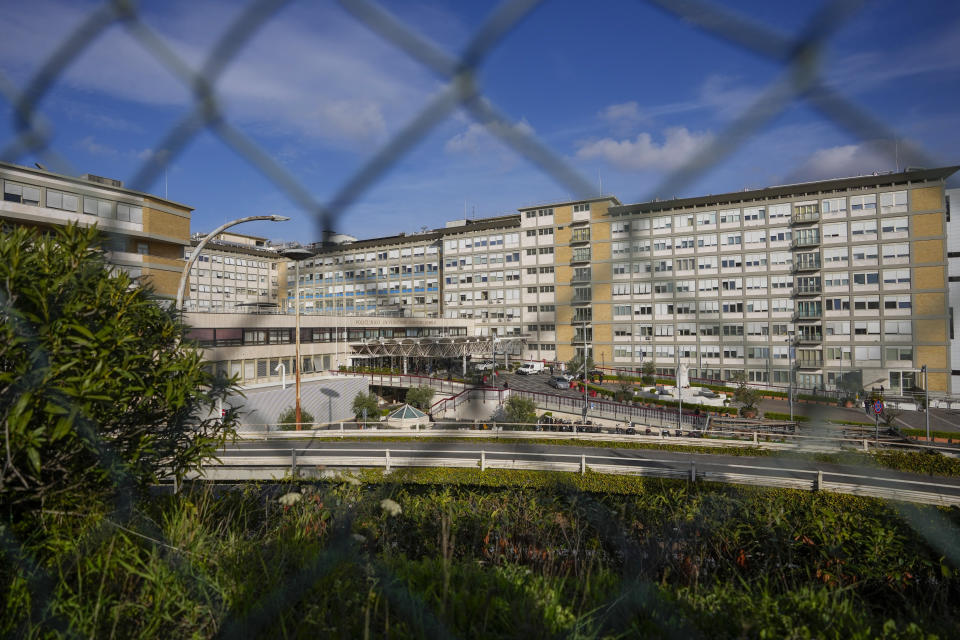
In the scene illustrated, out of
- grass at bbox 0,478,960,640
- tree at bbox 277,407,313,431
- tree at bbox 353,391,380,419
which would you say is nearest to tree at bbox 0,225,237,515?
grass at bbox 0,478,960,640

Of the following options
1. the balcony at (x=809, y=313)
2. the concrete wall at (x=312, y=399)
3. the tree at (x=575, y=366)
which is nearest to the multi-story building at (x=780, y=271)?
the balcony at (x=809, y=313)

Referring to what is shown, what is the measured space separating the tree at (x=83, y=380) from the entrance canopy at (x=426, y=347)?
763 inches

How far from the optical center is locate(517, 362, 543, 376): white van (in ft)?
103

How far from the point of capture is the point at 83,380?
1819mm

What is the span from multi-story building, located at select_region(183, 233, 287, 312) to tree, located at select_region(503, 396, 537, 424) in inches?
322

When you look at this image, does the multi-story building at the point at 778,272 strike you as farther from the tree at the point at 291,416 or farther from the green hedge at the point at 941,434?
the green hedge at the point at 941,434

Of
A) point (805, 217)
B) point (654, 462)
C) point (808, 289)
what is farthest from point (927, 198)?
point (654, 462)

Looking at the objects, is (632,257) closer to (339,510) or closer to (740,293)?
(740,293)

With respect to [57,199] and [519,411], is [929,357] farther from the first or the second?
[519,411]

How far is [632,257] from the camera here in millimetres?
1133

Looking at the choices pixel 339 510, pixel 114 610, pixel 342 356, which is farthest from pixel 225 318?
pixel 114 610

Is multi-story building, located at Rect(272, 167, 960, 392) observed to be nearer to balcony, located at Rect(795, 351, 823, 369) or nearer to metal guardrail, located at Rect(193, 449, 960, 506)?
balcony, located at Rect(795, 351, 823, 369)

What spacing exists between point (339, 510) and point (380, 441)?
938cm

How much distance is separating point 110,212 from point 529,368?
29.9 m
